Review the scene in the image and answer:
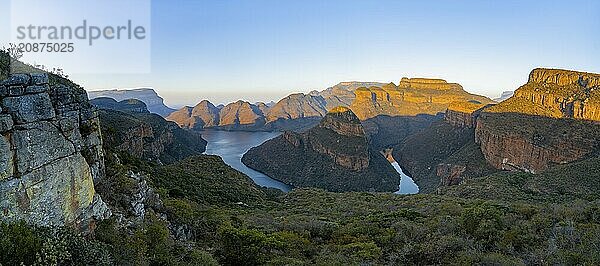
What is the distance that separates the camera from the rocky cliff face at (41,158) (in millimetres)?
10508

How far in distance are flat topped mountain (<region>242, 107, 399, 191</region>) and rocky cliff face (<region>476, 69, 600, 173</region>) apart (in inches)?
1016

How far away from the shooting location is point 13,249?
930 centimetres

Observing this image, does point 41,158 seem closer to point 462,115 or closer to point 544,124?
point 544,124

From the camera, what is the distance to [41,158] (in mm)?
11312

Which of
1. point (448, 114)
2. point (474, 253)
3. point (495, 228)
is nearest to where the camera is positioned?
point (474, 253)

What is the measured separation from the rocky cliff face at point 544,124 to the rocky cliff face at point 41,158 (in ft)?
253

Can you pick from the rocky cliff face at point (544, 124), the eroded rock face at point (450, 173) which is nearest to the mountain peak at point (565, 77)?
the rocky cliff face at point (544, 124)

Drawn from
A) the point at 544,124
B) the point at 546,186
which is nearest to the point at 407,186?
the point at 544,124

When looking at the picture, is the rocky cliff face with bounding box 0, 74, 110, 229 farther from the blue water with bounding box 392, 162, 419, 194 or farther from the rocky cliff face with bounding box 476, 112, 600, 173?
the blue water with bounding box 392, 162, 419, 194

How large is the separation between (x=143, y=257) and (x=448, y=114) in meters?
133

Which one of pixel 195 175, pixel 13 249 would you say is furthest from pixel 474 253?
pixel 195 175

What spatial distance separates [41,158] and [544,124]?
9076cm

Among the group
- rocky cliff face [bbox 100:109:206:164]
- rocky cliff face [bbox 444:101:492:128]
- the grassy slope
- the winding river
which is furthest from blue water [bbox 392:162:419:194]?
rocky cliff face [bbox 100:109:206:164]

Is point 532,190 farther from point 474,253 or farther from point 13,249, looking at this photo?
point 13,249
